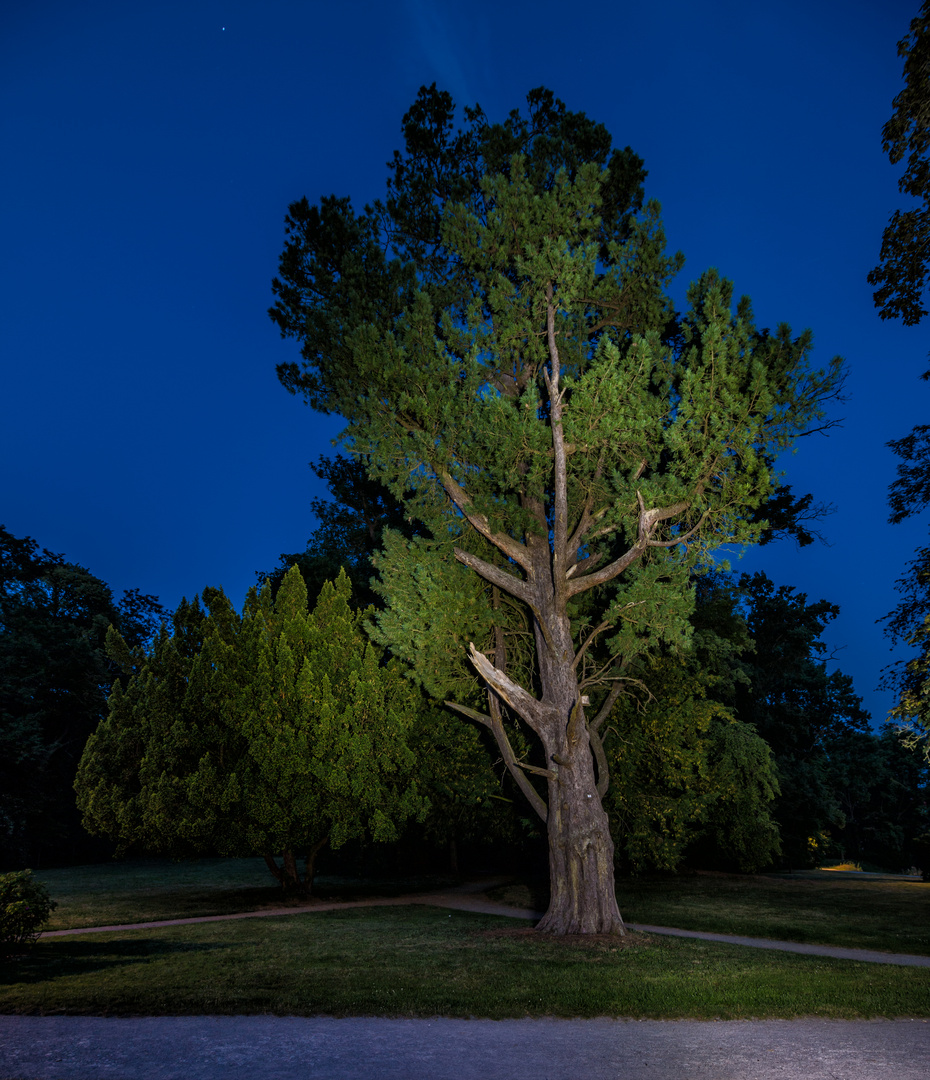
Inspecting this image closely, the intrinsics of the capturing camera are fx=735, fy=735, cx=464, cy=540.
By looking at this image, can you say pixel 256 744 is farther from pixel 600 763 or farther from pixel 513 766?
pixel 600 763

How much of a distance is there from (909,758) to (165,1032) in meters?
44.6

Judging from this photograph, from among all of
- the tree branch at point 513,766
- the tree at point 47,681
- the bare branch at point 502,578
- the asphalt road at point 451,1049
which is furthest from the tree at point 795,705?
the tree at point 47,681

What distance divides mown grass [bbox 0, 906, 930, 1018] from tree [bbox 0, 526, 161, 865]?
18.9 metres

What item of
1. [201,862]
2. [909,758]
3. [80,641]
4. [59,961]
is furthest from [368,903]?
[909,758]

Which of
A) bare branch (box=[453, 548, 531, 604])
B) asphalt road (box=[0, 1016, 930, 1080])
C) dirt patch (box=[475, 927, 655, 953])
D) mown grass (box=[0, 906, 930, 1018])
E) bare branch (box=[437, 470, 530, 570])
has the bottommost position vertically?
asphalt road (box=[0, 1016, 930, 1080])

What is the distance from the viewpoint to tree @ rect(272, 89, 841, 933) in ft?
35.9

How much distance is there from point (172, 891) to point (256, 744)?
781cm

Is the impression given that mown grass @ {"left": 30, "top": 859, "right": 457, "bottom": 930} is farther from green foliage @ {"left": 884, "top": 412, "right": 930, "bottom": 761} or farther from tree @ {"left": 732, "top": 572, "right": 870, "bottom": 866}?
tree @ {"left": 732, "top": 572, "right": 870, "bottom": 866}

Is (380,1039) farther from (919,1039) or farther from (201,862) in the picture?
(201,862)

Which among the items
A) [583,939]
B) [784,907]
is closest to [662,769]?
[784,907]

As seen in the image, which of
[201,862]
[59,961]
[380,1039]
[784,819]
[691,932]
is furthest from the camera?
[201,862]

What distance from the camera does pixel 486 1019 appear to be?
6.07 m

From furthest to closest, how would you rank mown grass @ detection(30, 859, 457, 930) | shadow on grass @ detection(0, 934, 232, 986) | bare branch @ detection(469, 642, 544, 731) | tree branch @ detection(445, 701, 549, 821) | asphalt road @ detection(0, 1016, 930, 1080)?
mown grass @ detection(30, 859, 457, 930)
tree branch @ detection(445, 701, 549, 821)
bare branch @ detection(469, 642, 544, 731)
shadow on grass @ detection(0, 934, 232, 986)
asphalt road @ detection(0, 1016, 930, 1080)

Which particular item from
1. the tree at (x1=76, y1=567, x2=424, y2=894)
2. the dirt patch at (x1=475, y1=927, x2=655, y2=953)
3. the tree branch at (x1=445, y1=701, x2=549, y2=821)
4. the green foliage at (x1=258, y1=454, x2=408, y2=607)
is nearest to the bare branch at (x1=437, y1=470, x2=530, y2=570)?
the tree branch at (x1=445, y1=701, x2=549, y2=821)
